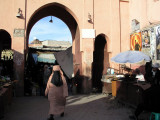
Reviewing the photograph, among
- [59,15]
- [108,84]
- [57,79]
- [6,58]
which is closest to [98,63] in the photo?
[108,84]

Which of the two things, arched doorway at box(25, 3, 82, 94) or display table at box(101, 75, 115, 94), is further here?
arched doorway at box(25, 3, 82, 94)

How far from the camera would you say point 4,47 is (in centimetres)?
1336

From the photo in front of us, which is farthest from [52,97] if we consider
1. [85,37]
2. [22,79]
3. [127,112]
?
[85,37]

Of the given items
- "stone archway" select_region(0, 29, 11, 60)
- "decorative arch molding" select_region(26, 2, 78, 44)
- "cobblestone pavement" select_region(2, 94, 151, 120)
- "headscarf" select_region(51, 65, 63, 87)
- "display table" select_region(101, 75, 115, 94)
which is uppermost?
"decorative arch molding" select_region(26, 2, 78, 44)

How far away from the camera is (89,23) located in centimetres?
993

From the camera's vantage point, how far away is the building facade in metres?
9.04

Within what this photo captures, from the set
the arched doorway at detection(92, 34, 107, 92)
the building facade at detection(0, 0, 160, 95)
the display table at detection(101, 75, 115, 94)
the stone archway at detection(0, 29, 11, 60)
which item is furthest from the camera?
the stone archway at detection(0, 29, 11, 60)

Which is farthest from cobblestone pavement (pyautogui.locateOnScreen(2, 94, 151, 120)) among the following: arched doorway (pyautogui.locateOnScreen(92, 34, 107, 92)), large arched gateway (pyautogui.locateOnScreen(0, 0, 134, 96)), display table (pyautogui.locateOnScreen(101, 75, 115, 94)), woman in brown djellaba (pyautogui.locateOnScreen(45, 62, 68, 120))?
arched doorway (pyautogui.locateOnScreen(92, 34, 107, 92))

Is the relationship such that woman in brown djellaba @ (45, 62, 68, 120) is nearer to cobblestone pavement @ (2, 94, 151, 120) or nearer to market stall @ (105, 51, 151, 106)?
cobblestone pavement @ (2, 94, 151, 120)

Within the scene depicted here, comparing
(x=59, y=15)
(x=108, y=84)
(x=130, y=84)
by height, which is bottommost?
(x=108, y=84)

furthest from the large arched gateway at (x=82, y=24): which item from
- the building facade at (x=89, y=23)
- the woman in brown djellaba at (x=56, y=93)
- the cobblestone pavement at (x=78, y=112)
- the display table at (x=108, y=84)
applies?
the woman in brown djellaba at (x=56, y=93)

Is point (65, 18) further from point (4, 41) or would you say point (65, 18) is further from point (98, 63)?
point (4, 41)

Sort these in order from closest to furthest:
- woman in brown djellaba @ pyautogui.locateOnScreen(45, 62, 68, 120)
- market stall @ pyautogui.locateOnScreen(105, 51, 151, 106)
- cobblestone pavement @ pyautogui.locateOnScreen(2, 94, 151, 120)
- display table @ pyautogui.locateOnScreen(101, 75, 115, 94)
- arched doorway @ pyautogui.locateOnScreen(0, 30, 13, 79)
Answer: woman in brown djellaba @ pyautogui.locateOnScreen(45, 62, 68, 120) → cobblestone pavement @ pyautogui.locateOnScreen(2, 94, 151, 120) → market stall @ pyautogui.locateOnScreen(105, 51, 151, 106) → display table @ pyautogui.locateOnScreen(101, 75, 115, 94) → arched doorway @ pyautogui.locateOnScreen(0, 30, 13, 79)

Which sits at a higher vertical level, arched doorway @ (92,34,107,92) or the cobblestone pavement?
arched doorway @ (92,34,107,92)
